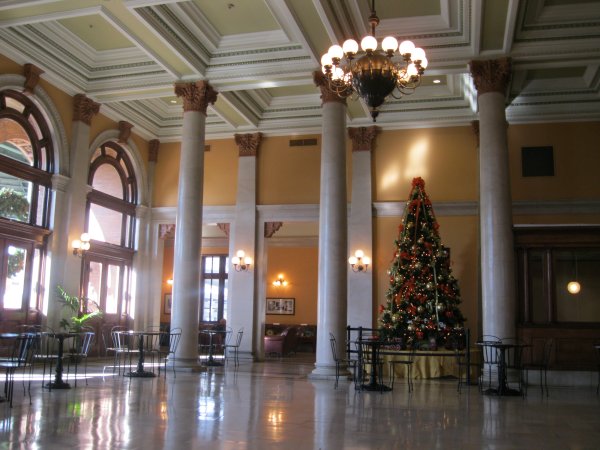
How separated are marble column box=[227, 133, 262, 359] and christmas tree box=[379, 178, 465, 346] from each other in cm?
428

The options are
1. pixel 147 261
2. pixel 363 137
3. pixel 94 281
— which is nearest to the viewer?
pixel 94 281

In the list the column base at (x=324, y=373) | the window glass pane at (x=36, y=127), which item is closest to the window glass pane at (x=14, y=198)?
the window glass pane at (x=36, y=127)

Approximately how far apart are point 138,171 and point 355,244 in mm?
6520

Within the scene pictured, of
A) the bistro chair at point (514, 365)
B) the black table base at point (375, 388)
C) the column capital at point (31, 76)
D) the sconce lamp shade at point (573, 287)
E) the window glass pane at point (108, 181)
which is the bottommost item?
the black table base at point (375, 388)

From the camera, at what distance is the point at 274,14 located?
11.1 meters

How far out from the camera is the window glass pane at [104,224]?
51.2 ft

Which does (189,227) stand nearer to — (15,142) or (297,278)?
(15,142)

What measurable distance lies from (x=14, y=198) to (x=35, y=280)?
6.00ft

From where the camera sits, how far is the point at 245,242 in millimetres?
16531

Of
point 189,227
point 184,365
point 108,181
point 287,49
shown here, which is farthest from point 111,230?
point 287,49

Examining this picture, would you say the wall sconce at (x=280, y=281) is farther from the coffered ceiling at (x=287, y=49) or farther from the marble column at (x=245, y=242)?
the coffered ceiling at (x=287, y=49)

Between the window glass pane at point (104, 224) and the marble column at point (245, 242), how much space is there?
3075mm

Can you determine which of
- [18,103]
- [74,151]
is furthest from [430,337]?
[18,103]

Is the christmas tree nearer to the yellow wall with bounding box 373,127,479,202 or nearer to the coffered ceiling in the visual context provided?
the yellow wall with bounding box 373,127,479,202
